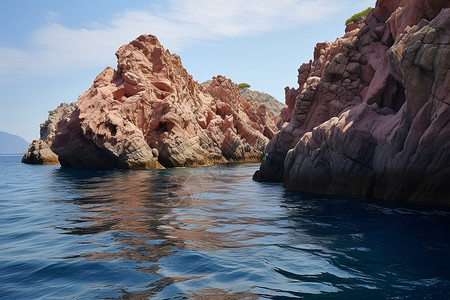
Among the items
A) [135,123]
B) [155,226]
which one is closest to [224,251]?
[155,226]

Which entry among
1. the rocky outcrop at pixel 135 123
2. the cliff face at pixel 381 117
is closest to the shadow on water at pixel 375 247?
the cliff face at pixel 381 117

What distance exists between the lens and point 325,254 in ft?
24.4

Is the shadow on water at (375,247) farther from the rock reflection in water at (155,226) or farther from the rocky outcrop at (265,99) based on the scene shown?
the rocky outcrop at (265,99)

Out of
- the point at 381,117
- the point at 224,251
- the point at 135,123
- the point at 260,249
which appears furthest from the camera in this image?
the point at 135,123

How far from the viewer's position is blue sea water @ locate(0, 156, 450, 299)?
5.63 m

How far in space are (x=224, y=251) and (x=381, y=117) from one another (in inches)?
447

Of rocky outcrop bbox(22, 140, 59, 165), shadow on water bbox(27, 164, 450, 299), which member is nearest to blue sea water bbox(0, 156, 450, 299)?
shadow on water bbox(27, 164, 450, 299)

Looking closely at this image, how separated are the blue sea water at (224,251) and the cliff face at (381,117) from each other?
1.37 metres

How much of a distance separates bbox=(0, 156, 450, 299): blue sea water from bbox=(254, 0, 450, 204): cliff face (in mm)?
1366

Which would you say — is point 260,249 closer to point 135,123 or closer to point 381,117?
point 381,117

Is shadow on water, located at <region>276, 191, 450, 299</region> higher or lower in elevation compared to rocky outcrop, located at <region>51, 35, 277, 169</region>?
lower

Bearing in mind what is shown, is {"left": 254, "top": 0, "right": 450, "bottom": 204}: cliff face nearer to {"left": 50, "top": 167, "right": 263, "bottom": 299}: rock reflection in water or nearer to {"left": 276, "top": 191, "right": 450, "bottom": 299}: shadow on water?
{"left": 276, "top": 191, "right": 450, "bottom": 299}: shadow on water

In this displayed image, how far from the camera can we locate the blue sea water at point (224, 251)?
563 centimetres

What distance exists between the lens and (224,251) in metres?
7.70
